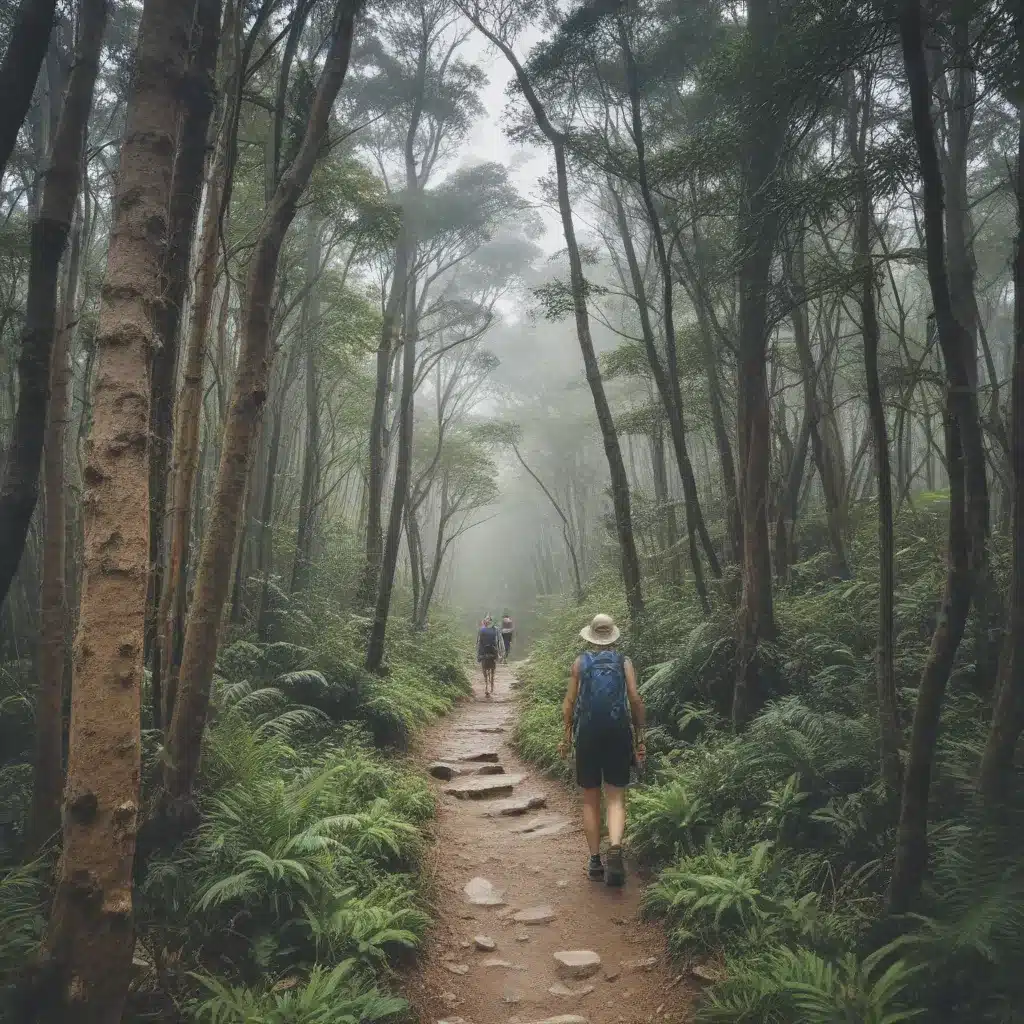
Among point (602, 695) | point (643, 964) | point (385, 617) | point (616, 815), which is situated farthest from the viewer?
point (385, 617)

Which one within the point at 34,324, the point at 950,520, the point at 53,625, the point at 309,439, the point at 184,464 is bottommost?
the point at 53,625

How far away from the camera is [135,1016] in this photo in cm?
281

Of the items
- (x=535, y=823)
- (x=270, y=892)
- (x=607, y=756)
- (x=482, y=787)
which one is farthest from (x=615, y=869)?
(x=482, y=787)

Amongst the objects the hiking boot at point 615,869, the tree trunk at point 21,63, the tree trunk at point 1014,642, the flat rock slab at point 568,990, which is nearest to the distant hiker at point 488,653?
the hiking boot at point 615,869

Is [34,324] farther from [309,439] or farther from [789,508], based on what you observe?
[789,508]

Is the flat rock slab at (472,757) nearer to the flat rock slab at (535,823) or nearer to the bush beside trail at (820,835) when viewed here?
the bush beside trail at (820,835)

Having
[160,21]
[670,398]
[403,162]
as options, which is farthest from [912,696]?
[403,162]

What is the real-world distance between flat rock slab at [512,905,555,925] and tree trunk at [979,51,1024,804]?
269cm

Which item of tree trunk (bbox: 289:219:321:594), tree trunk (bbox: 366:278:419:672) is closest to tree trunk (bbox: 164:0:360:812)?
tree trunk (bbox: 366:278:419:672)

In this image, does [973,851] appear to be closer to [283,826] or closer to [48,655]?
[283,826]

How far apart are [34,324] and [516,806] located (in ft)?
17.9

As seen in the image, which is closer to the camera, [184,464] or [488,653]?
[184,464]

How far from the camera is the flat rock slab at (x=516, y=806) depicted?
619cm

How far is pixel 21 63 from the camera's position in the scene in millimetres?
2633
